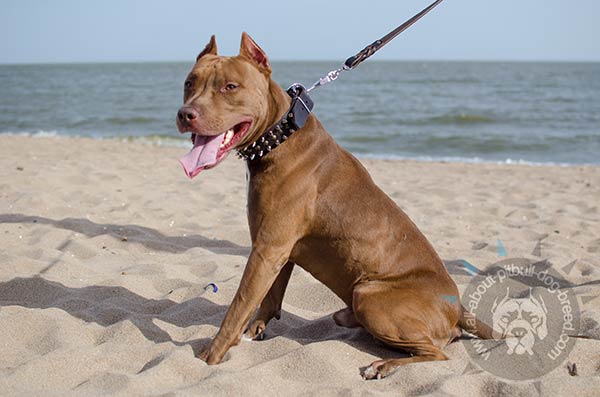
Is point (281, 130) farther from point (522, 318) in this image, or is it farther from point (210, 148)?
point (522, 318)

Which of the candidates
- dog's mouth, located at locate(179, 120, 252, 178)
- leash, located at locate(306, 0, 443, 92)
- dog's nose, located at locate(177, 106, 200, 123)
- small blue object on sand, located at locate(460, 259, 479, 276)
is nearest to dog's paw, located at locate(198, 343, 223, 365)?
dog's mouth, located at locate(179, 120, 252, 178)

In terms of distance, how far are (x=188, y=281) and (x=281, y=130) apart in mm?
1760

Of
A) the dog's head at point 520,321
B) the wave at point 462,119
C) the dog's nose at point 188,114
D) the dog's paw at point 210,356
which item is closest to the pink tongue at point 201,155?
the dog's nose at point 188,114

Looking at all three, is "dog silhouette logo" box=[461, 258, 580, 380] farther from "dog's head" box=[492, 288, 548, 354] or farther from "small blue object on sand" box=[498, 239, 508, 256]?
"small blue object on sand" box=[498, 239, 508, 256]

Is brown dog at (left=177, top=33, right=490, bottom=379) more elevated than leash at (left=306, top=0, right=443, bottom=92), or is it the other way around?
leash at (left=306, top=0, right=443, bottom=92)

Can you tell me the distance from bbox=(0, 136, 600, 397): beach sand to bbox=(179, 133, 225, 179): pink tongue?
957 millimetres

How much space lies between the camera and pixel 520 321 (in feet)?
13.1

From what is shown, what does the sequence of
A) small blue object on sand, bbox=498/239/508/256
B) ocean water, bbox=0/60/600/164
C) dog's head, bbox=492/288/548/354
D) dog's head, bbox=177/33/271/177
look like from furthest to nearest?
ocean water, bbox=0/60/600/164 → small blue object on sand, bbox=498/239/508/256 → dog's head, bbox=492/288/548/354 → dog's head, bbox=177/33/271/177

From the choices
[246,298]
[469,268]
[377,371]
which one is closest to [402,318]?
[377,371]

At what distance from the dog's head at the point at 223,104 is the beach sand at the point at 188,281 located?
107cm

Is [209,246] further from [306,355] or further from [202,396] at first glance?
[202,396]

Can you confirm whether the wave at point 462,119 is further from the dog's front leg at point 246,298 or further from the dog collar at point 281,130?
the dog's front leg at point 246,298

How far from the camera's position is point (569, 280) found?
4996 millimetres

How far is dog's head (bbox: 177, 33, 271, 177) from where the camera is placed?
3.26 metres
